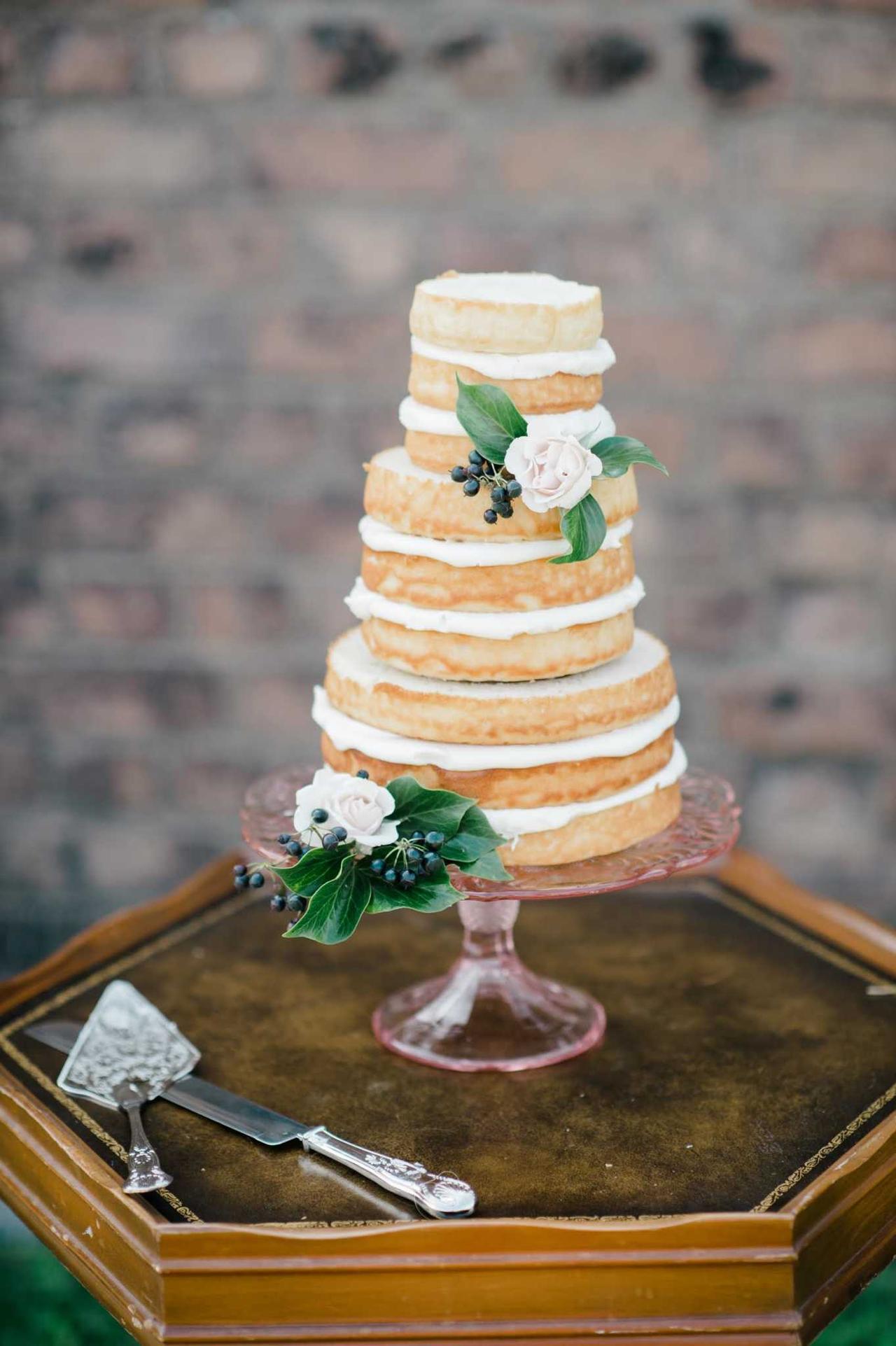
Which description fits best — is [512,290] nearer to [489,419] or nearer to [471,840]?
[489,419]

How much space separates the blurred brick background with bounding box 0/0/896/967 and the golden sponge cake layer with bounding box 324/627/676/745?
0.82 meters

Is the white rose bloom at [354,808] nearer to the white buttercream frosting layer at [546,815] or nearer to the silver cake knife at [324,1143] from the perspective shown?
the white buttercream frosting layer at [546,815]

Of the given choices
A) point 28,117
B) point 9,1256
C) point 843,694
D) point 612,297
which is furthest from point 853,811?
point 28,117

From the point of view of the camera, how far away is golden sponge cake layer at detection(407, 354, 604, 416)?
44.3 inches

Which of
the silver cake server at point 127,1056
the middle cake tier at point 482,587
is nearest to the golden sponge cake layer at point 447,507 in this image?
the middle cake tier at point 482,587

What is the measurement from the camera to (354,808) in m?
1.09

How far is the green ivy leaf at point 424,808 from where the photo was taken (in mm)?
1115

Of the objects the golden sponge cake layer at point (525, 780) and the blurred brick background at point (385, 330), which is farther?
the blurred brick background at point (385, 330)

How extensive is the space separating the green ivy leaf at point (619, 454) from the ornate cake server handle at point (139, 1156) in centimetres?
58

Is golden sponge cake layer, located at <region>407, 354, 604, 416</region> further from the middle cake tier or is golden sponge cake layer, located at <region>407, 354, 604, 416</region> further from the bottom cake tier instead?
the bottom cake tier

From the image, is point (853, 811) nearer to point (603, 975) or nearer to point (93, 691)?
point (603, 975)

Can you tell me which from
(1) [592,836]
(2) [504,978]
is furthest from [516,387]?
(2) [504,978]

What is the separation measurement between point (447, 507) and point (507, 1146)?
459 mm

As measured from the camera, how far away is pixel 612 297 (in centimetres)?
192
